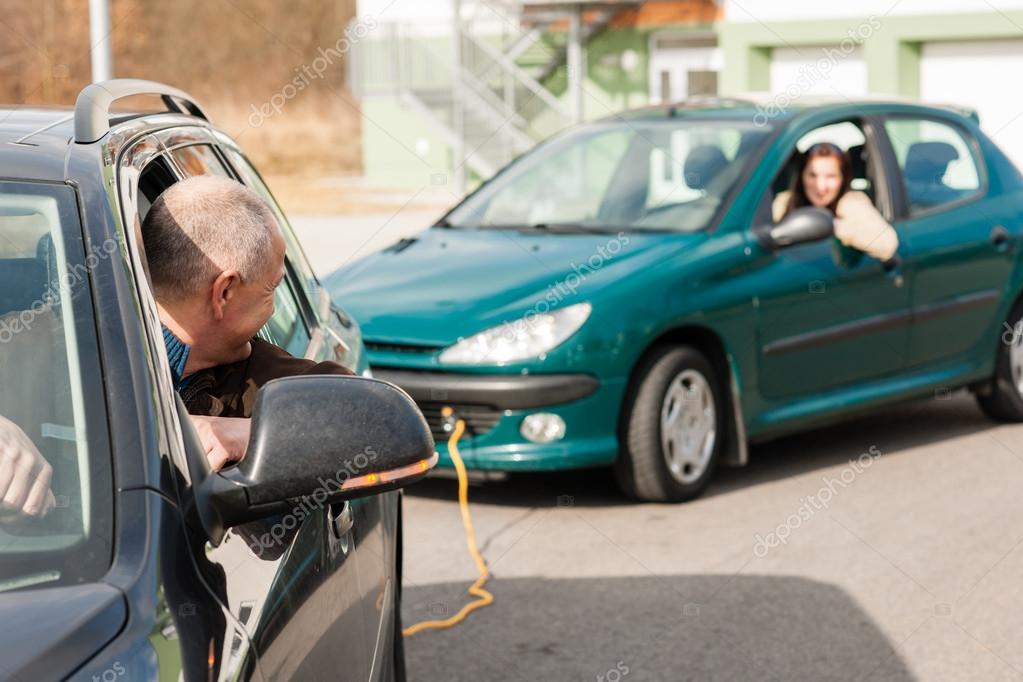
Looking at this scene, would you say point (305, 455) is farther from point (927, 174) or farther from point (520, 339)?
point (927, 174)

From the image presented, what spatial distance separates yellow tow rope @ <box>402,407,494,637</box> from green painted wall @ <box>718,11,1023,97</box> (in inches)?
664

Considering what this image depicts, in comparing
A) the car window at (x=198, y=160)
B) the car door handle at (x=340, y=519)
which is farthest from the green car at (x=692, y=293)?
the car door handle at (x=340, y=519)

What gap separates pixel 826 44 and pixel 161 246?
2264 centimetres

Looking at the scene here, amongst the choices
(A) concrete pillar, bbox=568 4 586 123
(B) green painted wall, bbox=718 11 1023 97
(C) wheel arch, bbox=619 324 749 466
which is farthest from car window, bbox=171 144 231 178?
(A) concrete pillar, bbox=568 4 586 123

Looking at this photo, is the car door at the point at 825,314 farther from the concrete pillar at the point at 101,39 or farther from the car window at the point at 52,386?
the concrete pillar at the point at 101,39

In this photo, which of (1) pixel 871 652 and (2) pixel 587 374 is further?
(2) pixel 587 374

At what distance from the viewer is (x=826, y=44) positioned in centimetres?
2430

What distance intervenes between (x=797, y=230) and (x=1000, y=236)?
1781mm

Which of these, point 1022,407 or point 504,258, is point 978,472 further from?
point 504,258

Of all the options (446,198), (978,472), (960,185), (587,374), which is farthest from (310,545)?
(446,198)

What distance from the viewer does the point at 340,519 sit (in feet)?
9.60

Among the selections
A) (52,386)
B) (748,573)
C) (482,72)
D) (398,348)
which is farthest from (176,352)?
(482,72)

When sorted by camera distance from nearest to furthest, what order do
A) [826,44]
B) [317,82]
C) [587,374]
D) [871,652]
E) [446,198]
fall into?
[871,652], [587,374], [826,44], [446,198], [317,82]

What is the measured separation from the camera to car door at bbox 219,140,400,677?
2.99m
